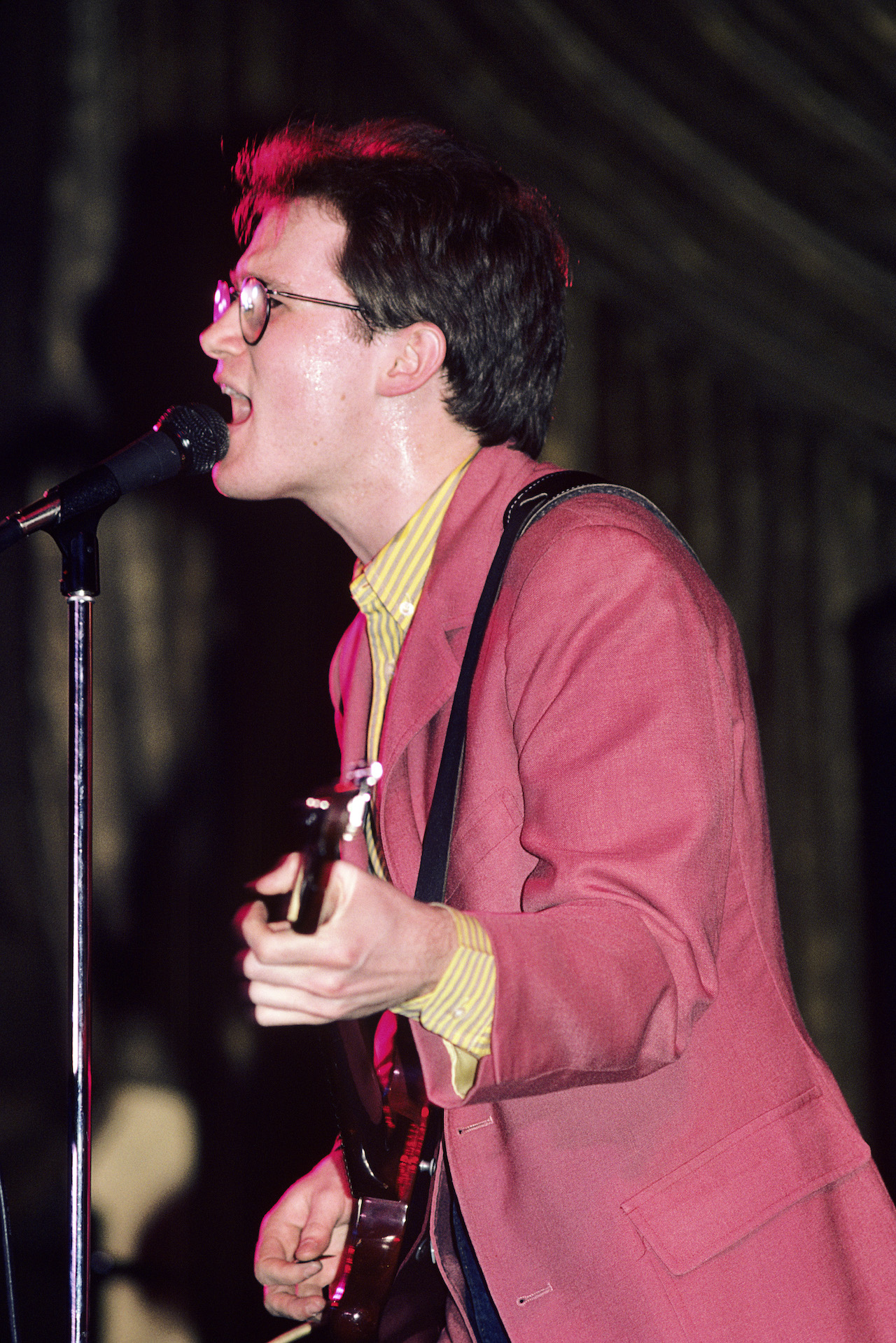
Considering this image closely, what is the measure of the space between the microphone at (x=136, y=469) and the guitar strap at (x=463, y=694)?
0.44m

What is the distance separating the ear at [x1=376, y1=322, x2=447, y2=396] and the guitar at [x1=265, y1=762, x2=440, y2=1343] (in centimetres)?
86

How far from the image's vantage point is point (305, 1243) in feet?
5.87

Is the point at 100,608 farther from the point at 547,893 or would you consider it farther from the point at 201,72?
the point at 547,893

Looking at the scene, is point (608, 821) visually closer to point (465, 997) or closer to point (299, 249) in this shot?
point (465, 997)

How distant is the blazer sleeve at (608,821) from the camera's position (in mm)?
1023

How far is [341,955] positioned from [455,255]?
1.45 meters

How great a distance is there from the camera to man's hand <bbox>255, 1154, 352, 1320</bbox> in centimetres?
174

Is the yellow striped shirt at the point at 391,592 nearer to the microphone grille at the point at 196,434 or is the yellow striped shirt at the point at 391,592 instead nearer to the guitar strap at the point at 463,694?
the guitar strap at the point at 463,694

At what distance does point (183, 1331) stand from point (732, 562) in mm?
3259

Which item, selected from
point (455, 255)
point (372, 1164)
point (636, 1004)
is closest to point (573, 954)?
point (636, 1004)

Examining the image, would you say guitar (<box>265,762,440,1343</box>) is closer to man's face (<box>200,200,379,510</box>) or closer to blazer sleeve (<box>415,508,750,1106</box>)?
blazer sleeve (<box>415,508,750,1106</box>)

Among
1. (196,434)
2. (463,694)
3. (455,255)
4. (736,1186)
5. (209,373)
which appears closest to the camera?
(736,1186)

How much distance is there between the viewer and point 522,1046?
1.01 metres

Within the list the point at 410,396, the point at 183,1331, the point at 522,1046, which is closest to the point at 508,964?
the point at 522,1046
